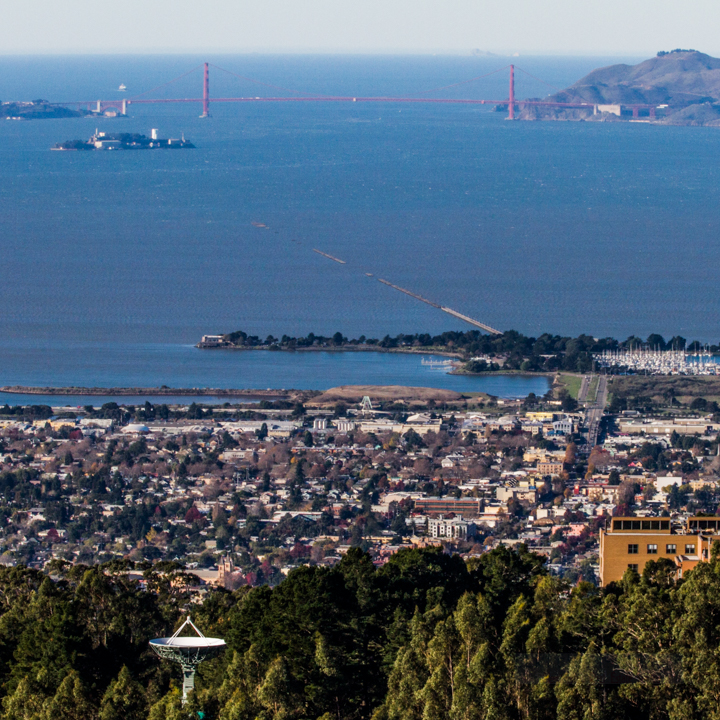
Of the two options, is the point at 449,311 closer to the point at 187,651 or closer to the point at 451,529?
the point at 451,529

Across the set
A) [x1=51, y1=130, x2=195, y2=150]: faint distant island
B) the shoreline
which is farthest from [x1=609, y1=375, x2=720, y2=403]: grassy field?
[x1=51, y1=130, x2=195, y2=150]: faint distant island

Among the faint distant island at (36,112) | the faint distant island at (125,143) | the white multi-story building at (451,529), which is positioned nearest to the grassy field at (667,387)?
the white multi-story building at (451,529)

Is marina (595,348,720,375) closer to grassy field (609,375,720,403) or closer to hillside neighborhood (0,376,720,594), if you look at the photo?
grassy field (609,375,720,403)

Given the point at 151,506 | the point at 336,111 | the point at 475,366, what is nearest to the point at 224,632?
the point at 151,506

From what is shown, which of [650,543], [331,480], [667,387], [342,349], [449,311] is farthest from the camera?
[449,311]

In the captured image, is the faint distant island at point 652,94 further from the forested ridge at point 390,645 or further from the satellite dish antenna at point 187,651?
the satellite dish antenna at point 187,651

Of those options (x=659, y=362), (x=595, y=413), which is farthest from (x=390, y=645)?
(x=659, y=362)
